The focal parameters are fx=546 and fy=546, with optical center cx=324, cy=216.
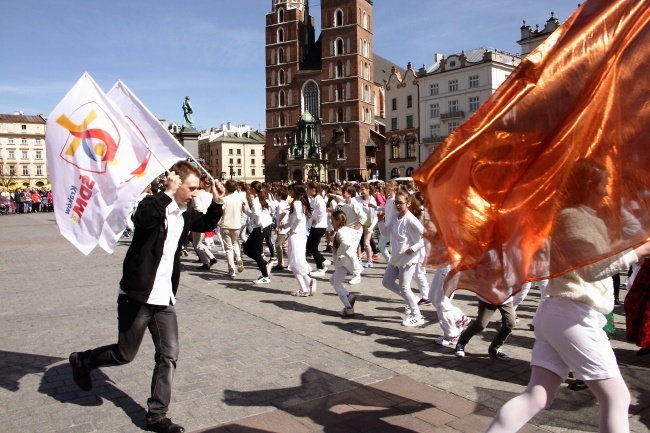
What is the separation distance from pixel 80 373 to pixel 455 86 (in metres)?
61.3

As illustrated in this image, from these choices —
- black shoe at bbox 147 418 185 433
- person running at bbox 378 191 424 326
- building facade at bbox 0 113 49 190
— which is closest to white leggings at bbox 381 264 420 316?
person running at bbox 378 191 424 326

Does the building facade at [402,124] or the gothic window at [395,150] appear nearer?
the building facade at [402,124]

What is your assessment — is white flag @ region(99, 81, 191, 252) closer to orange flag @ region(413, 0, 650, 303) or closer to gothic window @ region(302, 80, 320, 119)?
orange flag @ region(413, 0, 650, 303)

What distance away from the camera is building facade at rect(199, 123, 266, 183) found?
121188 millimetres

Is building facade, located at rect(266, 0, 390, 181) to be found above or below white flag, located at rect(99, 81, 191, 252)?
above

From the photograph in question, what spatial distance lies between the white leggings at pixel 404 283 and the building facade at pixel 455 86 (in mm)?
51519

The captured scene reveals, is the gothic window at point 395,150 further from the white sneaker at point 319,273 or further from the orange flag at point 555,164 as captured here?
the orange flag at point 555,164

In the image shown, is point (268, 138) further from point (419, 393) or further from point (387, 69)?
point (419, 393)

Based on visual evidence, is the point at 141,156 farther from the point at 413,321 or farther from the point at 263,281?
the point at 263,281

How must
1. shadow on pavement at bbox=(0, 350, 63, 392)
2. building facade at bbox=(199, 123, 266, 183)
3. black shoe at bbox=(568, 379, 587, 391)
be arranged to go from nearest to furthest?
black shoe at bbox=(568, 379, 587, 391) → shadow on pavement at bbox=(0, 350, 63, 392) → building facade at bbox=(199, 123, 266, 183)

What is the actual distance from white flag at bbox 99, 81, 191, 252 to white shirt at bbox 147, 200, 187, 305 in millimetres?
391

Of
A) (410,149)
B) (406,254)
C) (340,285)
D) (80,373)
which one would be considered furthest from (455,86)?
(80,373)

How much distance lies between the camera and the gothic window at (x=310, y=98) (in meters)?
83.5

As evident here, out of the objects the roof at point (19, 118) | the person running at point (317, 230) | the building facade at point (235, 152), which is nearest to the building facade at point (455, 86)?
the person running at point (317, 230)
